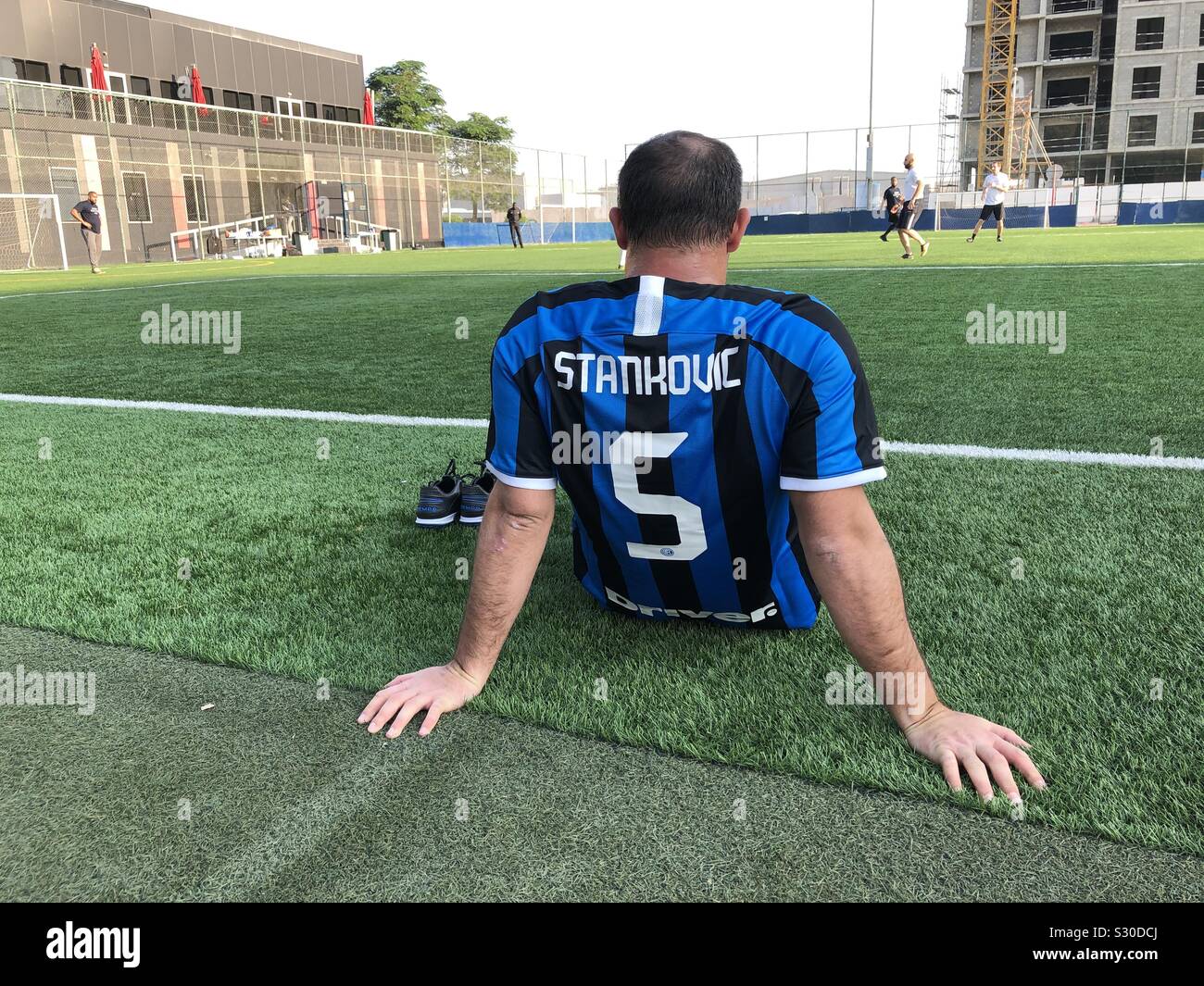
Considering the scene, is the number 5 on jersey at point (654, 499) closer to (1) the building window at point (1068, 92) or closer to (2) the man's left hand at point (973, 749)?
(2) the man's left hand at point (973, 749)

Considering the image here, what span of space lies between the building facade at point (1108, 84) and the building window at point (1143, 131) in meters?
0.06

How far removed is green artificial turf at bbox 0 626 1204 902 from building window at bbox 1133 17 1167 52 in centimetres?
7230

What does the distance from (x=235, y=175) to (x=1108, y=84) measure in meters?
56.3

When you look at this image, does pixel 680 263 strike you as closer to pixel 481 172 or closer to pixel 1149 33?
pixel 481 172

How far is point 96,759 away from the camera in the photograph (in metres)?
2.07

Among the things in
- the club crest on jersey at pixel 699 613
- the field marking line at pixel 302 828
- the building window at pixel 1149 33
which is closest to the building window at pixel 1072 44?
the building window at pixel 1149 33

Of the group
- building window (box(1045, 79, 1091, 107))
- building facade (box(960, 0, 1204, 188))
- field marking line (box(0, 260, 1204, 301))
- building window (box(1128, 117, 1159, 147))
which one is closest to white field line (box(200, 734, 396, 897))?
field marking line (box(0, 260, 1204, 301))

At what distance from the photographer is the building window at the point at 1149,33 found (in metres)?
58.6

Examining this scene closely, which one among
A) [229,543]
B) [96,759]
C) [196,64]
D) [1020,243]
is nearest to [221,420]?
[229,543]

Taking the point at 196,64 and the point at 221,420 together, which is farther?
the point at 196,64

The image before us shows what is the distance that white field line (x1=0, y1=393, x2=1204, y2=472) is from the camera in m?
4.01

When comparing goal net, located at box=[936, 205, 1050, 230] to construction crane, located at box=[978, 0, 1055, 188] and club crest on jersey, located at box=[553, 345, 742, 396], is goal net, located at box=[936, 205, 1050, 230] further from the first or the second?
club crest on jersey, located at box=[553, 345, 742, 396]

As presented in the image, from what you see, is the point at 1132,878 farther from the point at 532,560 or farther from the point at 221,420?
the point at 221,420
